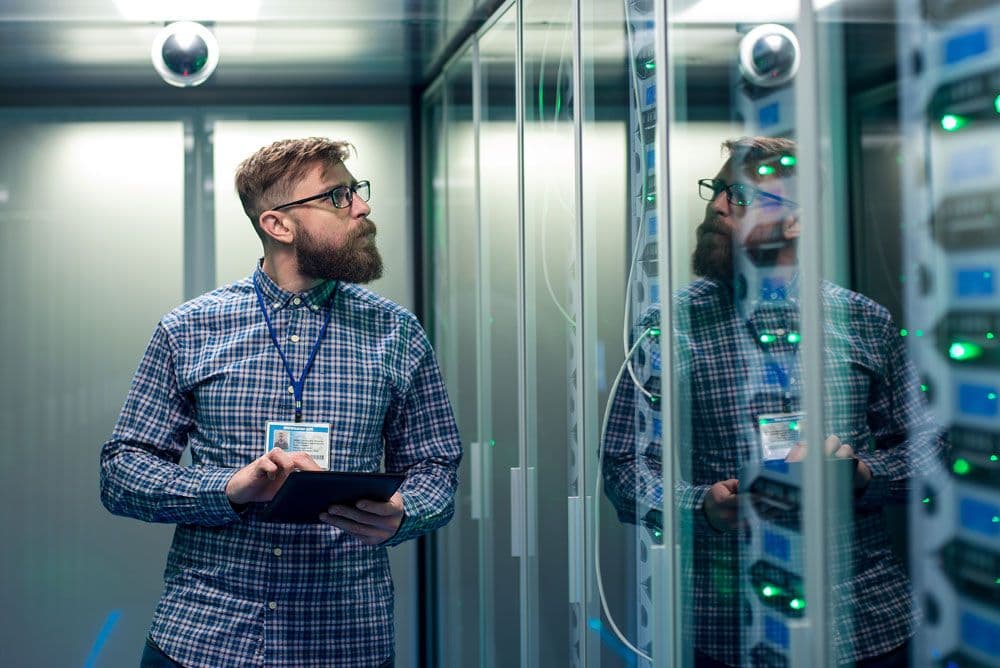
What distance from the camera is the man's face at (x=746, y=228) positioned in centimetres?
114

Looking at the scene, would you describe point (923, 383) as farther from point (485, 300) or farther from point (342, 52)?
point (342, 52)

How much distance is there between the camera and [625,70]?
172 cm

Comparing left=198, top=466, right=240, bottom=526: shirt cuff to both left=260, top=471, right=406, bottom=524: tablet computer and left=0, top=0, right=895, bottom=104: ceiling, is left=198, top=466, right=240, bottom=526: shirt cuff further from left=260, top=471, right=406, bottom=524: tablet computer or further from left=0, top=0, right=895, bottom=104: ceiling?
left=0, top=0, right=895, bottom=104: ceiling

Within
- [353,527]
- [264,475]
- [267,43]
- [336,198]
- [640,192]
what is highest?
[267,43]

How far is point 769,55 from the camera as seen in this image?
1165 millimetres

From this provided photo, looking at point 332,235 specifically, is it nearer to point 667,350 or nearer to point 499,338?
point 499,338

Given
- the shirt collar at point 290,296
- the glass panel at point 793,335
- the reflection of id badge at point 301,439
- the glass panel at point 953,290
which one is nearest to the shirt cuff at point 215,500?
the reflection of id badge at point 301,439

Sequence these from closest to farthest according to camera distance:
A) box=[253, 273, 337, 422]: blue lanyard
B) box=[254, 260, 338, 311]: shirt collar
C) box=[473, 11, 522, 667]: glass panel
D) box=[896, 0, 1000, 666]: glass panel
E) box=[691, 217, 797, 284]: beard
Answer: box=[896, 0, 1000, 666]: glass panel → box=[691, 217, 797, 284]: beard → box=[253, 273, 337, 422]: blue lanyard → box=[254, 260, 338, 311]: shirt collar → box=[473, 11, 522, 667]: glass panel

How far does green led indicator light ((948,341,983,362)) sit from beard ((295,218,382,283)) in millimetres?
1524

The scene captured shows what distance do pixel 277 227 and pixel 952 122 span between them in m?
1.66

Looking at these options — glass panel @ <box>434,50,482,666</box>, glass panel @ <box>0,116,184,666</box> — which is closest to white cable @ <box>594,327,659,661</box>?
glass panel @ <box>434,50,482,666</box>

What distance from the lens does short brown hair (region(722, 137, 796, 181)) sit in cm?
113

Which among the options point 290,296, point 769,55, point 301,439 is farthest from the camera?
point 290,296

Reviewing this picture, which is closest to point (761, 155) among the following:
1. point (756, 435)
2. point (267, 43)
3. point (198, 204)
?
point (756, 435)
